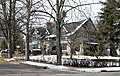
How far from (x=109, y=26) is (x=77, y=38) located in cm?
726

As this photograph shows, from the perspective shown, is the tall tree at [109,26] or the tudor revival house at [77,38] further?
the tudor revival house at [77,38]

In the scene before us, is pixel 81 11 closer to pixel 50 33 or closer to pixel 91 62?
pixel 91 62

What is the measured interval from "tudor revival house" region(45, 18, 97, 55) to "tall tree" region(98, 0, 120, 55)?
3615 mm

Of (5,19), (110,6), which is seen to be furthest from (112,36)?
(5,19)

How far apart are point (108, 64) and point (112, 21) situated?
17440 mm

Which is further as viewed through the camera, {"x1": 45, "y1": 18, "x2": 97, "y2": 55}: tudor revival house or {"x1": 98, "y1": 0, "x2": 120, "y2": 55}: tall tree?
{"x1": 45, "y1": 18, "x2": 97, "y2": 55}: tudor revival house

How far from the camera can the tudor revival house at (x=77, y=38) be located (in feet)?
178

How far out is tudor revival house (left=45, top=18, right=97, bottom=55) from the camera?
54278 mm

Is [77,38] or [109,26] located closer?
[109,26]

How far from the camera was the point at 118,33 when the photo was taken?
154ft

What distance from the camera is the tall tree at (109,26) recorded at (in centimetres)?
→ 4478

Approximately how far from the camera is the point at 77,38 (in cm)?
5172

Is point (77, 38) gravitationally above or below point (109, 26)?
Answer: below

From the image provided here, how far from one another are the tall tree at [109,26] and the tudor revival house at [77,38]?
3.61 metres
